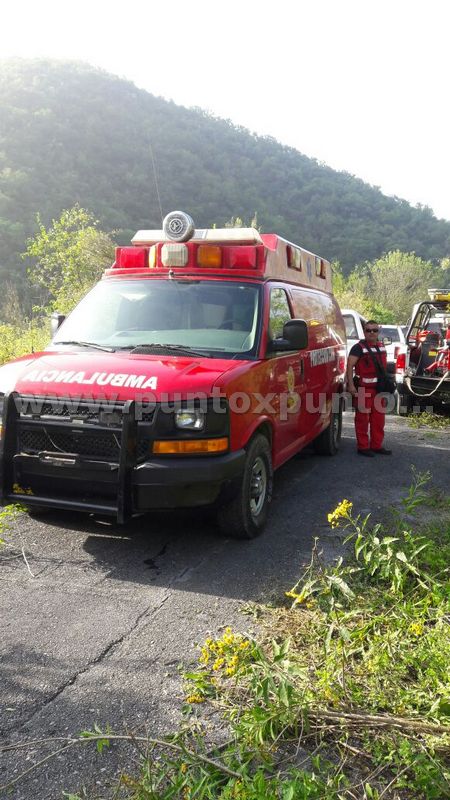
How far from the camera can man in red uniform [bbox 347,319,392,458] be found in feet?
24.9

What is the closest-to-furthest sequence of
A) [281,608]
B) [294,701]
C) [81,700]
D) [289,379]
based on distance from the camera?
[294,701]
[81,700]
[281,608]
[289,379]

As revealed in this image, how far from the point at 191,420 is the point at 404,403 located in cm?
795

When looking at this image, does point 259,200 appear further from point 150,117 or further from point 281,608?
point 281,608

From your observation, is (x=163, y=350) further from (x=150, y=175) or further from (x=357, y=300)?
(x=150, y=175)

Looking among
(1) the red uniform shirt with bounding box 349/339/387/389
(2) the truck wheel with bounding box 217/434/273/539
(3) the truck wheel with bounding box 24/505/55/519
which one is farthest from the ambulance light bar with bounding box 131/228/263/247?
Answer: (1) the red uniform shirt with bounding box 349/339/387/389

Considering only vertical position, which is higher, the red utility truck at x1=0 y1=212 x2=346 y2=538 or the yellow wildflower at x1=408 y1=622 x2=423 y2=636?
the red utility truck at x1=0 y1=212 x2=346 y2=538

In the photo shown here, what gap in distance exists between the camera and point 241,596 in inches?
143

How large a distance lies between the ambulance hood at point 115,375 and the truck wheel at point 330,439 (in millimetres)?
3447

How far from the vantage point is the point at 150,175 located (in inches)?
1558

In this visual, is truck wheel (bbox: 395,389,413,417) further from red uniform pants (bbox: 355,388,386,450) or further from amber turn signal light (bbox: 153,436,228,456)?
amber turn signal light (bbox: 153,436,228,456)

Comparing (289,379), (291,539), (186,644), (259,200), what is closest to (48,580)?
(186,644)

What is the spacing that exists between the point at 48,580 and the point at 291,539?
1.76 m

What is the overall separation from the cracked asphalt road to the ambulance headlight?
2.16ft

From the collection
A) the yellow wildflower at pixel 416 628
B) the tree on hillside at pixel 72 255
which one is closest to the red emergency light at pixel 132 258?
the yellow wildflower at pixel 416 628
